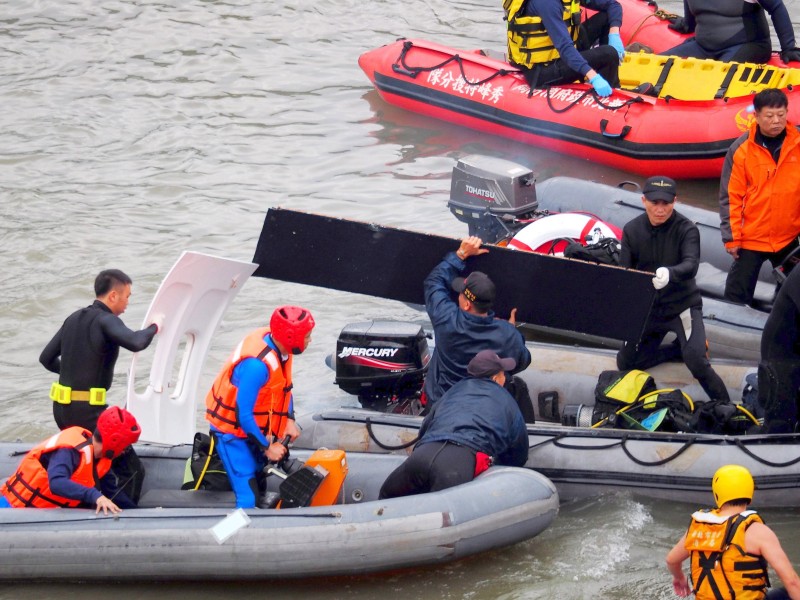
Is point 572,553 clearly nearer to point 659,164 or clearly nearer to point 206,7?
point 659,164

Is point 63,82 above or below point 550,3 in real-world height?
below

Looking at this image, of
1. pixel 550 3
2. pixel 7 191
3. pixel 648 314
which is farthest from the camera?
pixel 7 191

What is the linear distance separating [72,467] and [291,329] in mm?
1032

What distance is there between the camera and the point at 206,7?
44.8ft

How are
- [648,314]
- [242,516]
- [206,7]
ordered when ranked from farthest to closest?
[206,7], [648,314], [242,516]

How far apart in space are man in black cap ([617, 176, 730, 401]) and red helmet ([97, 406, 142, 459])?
241 centimetres

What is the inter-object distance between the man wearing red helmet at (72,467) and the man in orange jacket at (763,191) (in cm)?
311

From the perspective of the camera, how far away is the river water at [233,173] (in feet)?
15.9

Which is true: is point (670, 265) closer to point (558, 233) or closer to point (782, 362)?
point (782, 362)

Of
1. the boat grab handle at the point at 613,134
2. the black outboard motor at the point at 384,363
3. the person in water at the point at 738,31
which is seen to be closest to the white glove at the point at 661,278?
the black outboard motor at the point at 384,363

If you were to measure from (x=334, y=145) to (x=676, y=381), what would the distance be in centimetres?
559

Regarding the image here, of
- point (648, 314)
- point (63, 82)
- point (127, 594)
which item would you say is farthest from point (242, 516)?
point (63, 82)

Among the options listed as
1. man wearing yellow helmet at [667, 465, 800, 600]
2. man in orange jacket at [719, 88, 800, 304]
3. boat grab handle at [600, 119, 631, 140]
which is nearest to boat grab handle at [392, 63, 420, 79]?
boat grab handle at [600, 119, 631, 140]

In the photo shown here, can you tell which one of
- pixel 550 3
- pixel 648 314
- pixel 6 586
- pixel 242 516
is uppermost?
pixel 550 3
